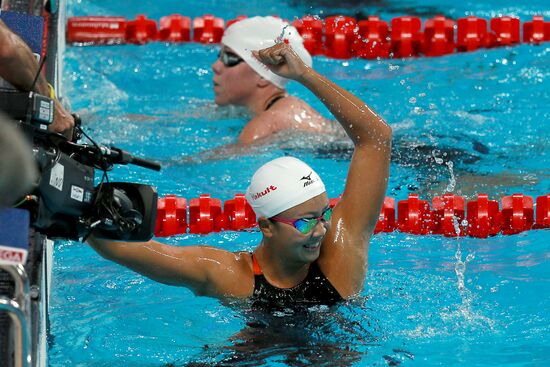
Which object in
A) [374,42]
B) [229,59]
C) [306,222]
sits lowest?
[306,222]

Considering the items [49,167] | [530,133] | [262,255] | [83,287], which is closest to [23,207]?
[49,167]

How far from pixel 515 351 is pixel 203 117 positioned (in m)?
2.78

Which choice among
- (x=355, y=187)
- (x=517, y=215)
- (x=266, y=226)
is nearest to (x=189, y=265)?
(x=266, y=226)

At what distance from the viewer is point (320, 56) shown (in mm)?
7062

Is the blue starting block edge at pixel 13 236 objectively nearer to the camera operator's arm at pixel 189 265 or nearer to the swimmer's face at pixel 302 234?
the camera operator's arm at pixel 189 265

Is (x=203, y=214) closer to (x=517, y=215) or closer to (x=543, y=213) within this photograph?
(x=517, y=215)

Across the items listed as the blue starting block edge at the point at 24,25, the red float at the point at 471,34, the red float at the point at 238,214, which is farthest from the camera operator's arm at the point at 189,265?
the red float at the point at 471,34

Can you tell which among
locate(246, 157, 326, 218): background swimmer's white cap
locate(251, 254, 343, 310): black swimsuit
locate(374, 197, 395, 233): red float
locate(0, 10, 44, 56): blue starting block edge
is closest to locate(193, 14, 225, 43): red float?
locate(374, 197, 395, 233): red float

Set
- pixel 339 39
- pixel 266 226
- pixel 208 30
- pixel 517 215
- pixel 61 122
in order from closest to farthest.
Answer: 1. pixel 61 122
2. pixel 266 226
3. pixel 517 215
4. pixel 339 39
5. pixel 208 30

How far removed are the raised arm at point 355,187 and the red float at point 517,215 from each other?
55.5 inches

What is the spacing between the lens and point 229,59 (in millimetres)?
5273

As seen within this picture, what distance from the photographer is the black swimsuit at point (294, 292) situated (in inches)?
130

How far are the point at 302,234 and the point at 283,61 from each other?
1.76ft

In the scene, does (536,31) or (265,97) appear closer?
(265,97)
